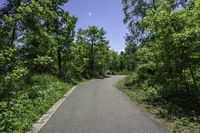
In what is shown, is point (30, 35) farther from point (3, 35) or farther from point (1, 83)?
point (1, 83)

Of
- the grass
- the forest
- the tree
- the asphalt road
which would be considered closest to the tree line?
the forest

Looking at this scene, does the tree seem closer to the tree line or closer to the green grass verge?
the tree line

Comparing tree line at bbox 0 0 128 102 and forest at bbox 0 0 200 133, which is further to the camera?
tree line at bbox 0 0 128 102

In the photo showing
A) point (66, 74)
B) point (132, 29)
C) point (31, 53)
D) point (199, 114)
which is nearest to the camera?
point (199, 114)

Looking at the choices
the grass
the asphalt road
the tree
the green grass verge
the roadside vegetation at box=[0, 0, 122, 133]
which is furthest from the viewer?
the tree

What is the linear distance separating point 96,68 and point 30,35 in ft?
139

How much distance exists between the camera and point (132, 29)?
103 feet

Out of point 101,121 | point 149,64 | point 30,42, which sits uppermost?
point 30,42

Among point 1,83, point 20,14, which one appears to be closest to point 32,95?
point 1,83

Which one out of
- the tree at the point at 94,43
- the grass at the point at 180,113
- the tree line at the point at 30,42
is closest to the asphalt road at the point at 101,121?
the grass at the point at 180,113

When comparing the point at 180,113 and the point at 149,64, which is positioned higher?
the point at 149,64

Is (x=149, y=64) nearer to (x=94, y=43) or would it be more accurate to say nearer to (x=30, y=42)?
(x=30, y=42)

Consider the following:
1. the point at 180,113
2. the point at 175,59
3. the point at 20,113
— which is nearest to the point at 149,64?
the point at 175,59

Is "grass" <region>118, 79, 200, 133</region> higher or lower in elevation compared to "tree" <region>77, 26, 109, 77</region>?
lower
